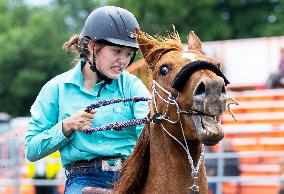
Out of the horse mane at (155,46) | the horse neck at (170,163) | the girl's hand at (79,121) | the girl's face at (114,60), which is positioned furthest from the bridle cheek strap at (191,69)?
the girl's face at (114,60)

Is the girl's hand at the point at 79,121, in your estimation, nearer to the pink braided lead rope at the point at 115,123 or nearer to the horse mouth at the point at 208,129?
the pink braided lead rope at the point at 115,123

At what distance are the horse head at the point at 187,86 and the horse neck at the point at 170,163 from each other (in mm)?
117

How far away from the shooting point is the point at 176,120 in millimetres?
5012

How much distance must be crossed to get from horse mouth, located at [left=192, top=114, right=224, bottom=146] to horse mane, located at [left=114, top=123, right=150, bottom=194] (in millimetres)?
678

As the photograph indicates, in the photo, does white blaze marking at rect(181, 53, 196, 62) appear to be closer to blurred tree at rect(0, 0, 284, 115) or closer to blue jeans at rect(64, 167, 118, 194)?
blue jeans at rect(64, 167, 118, 194)

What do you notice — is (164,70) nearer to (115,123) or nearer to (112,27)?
(115,123)

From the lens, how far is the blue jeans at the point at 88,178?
5984 millimetres

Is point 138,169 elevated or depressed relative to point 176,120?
depressed

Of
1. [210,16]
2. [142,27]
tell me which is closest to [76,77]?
[142,27]

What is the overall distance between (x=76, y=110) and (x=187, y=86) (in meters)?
1.35

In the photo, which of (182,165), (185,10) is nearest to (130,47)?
(182,165)

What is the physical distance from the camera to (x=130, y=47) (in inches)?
230

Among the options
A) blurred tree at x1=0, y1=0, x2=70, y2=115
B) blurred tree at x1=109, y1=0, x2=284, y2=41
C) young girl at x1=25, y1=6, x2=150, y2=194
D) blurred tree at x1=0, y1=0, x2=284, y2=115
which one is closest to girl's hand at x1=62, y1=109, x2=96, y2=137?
young girl at x1=25, y1=6, x2=150, y2=194

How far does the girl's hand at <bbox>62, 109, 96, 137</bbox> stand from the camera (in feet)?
18.2
